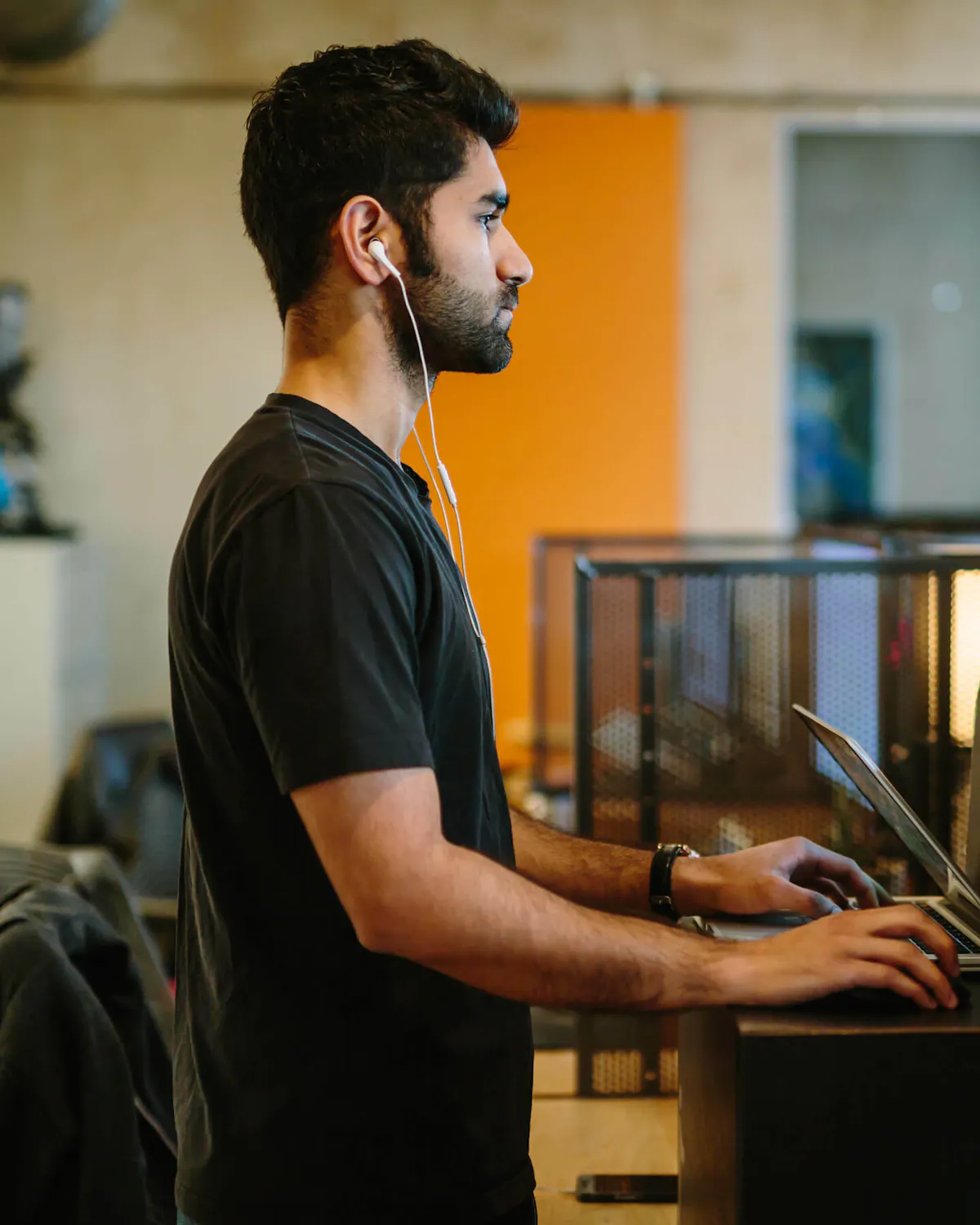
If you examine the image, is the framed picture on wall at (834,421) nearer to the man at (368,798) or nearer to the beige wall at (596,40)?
the beige wall at (596,40)

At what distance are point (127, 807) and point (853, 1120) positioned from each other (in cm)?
290

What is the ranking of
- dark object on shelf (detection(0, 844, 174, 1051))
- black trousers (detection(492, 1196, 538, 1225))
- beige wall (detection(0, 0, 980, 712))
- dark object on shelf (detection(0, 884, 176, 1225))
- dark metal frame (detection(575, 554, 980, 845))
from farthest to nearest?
1. beige wall (detection(0, 0, 980, 712))
2. dark object on shelf (detection(0, 844, 174, 1051))
3. dark metal frame (detection(575, 554, 980, 845))
4. dark object on shelf (detection(0, 884, 176, 1225))
5. black trousers (detection(492, 1196, 538, 1225))

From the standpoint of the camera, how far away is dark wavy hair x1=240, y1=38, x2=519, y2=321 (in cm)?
93

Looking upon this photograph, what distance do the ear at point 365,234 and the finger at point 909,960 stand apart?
1.87 feet

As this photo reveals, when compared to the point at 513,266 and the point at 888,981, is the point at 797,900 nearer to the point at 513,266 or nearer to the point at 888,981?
the point at 888,981

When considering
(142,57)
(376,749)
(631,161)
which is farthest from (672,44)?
(376,749)

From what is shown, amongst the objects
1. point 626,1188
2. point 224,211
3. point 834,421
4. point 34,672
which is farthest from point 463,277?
point 834,421

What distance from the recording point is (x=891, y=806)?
3.03ft

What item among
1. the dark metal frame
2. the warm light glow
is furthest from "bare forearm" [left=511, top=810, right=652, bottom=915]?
the warm light glow

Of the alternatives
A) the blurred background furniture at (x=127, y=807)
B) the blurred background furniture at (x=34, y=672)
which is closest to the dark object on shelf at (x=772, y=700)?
the blurred background furniture at (x=127, y=807)

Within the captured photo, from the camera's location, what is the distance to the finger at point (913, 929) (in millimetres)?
851

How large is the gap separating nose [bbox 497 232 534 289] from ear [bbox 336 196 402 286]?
9 cm

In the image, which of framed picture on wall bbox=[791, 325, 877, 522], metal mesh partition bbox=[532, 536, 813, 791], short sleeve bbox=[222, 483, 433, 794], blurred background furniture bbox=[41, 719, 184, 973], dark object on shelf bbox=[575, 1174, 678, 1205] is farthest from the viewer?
framed picture on wall bbox=[791, 325, 877, 522]

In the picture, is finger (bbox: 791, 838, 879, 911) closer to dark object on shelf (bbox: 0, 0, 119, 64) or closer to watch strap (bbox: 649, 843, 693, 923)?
watch strap (bbox: 649, 843, 693, 923)
